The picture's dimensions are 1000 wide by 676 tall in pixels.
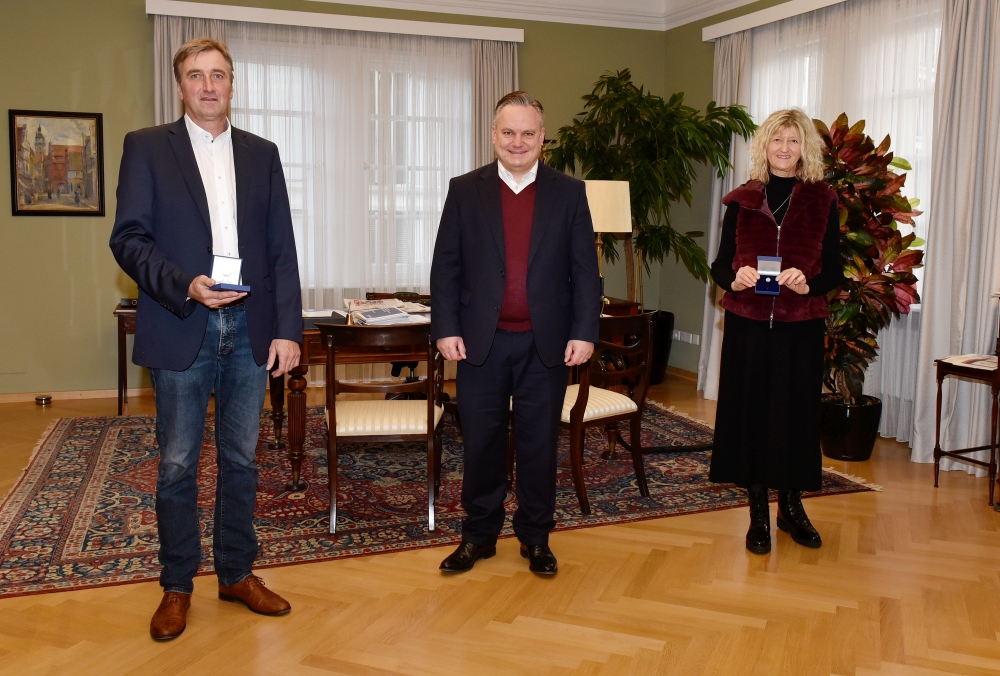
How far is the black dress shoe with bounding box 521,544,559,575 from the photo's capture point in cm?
309

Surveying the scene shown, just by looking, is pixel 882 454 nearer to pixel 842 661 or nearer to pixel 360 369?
pixel 842 661

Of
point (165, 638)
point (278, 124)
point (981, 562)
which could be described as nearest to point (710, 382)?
point (981, 562)

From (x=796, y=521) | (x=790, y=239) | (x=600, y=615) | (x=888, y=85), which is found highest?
(x=888, y=85)

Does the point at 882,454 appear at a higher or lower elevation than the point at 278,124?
lower

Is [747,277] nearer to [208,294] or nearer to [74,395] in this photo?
[208,294]

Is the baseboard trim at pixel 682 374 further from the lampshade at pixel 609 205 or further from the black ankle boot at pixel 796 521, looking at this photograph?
the black ankle boot at pixel 796 521

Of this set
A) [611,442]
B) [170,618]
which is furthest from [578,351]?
[611,442]

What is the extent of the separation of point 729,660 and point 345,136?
5173 mm

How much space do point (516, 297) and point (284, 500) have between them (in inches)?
66.9

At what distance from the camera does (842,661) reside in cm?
252

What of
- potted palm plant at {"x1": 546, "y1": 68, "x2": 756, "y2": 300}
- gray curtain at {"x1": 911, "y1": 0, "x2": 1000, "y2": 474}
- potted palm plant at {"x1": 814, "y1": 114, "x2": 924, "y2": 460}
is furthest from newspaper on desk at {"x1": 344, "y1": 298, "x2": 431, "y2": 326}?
gray curtain at {"x1": 911, "y1": 0, "x2": 1000, "y2": 474}

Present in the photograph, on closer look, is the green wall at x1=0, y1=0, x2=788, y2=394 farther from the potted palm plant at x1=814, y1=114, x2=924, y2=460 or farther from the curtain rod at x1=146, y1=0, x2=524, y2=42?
the potted palm plant at x1=814, y1=114, x2=924, y2=460

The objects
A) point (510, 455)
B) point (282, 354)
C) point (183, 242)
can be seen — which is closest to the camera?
point (183, 242)

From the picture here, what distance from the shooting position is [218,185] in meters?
2.50
